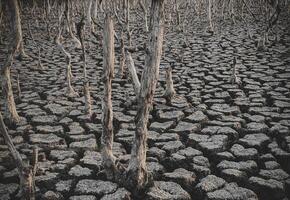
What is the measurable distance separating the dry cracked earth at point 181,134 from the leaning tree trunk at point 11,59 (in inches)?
7.6

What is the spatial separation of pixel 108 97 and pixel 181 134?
122 cm

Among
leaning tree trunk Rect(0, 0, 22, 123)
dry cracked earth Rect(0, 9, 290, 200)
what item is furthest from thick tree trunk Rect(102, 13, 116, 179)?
leaning tree trunk Rect(0, 0, 22, 123)

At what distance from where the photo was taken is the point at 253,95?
4672mm

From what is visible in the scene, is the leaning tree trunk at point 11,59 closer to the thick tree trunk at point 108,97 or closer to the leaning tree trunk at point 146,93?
the thick tree trunk at point 108,97

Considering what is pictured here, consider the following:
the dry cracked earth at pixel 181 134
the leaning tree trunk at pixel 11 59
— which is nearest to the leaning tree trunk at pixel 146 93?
the dry cracked earth at pixel 181 134

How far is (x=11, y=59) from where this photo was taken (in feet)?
11.9

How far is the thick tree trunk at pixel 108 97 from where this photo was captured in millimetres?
2496

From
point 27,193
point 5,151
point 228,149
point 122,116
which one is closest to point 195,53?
point 122,116

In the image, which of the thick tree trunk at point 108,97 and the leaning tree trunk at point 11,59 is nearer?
the thick tree trunk at point 108,97

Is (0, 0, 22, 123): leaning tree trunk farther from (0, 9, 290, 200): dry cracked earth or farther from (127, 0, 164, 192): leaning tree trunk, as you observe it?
(127, 0, 164, 192): leaning tree trunk

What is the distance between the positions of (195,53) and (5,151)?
16.8 ft

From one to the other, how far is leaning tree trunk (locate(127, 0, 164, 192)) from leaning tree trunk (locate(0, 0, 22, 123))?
1775 millimetres

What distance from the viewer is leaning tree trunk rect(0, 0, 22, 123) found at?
3.46 m

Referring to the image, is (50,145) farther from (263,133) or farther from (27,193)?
(263,133)
